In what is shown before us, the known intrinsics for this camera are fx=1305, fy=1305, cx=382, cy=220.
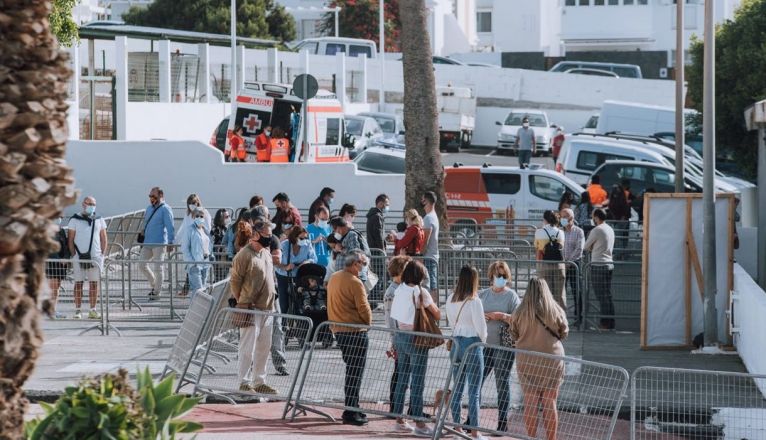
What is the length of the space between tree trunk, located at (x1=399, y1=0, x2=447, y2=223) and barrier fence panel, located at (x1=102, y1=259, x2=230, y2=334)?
5043mm

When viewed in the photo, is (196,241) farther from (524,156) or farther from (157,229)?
(524,156)

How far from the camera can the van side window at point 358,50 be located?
2292 inches

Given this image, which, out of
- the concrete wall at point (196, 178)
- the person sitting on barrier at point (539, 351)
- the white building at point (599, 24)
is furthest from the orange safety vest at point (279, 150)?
the white building at point (599, 24)

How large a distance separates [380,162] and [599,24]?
37.6 m

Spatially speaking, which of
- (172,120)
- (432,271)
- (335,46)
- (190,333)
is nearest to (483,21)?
(335,46)

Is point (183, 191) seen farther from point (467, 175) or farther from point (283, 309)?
point (283, 309)

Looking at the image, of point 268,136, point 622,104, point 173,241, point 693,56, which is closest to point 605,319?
point 173,241

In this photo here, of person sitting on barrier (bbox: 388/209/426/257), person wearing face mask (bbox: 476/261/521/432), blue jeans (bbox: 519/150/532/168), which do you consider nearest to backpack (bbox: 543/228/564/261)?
person sitting on barrier (bbox: 388/209/426/257)

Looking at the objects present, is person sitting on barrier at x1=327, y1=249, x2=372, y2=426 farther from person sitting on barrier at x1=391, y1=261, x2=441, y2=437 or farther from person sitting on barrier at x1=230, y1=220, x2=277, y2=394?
person sitting on barrier at x1=230, y1=220, x2=277, y2=394

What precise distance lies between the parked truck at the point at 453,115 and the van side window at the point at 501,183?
21.8m

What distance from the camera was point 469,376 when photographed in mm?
11117

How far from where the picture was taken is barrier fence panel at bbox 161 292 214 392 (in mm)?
12508

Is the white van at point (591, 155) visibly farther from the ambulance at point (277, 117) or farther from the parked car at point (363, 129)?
the parked car at point (363, 129)

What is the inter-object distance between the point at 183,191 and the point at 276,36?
137 feet
